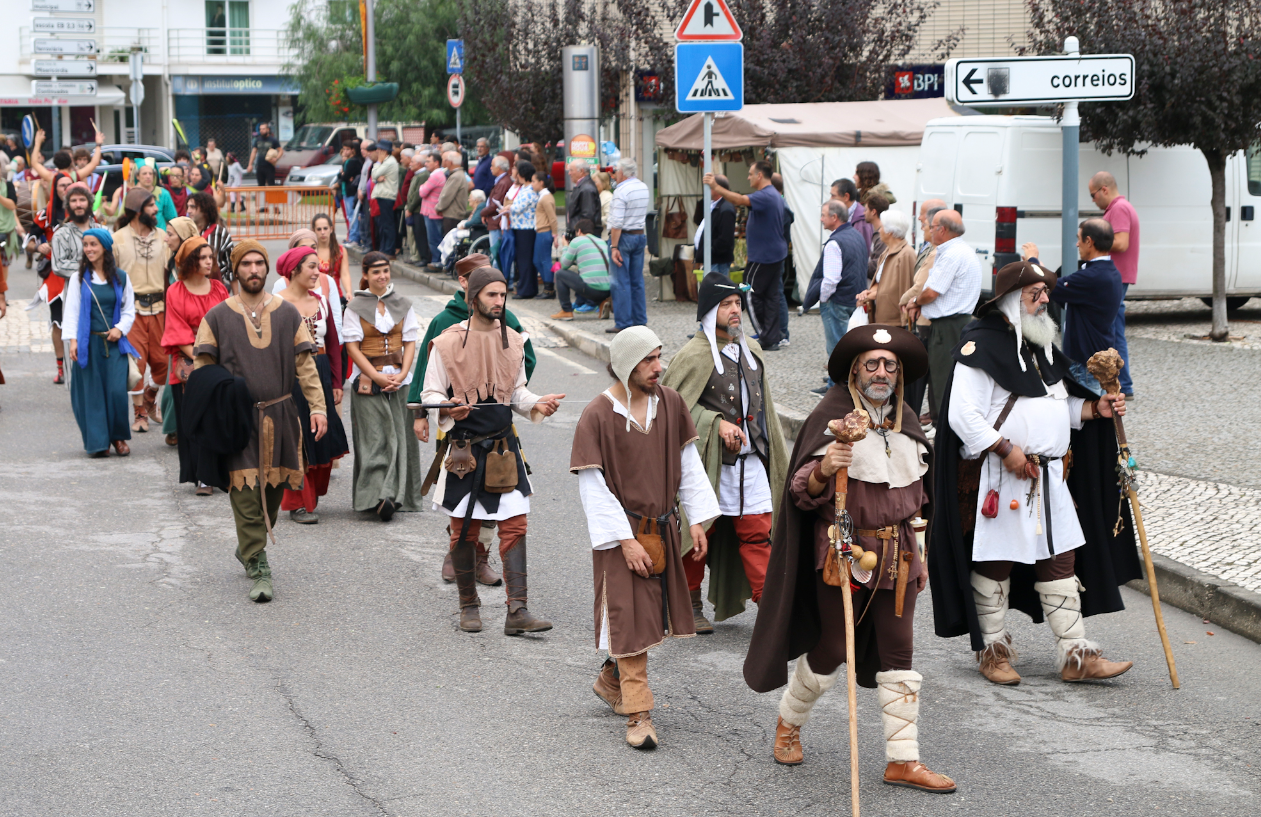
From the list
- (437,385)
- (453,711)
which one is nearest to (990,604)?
(453,711)

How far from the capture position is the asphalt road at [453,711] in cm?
500

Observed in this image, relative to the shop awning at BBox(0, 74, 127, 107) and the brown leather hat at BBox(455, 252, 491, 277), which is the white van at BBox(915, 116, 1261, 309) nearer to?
the brown leather hat at BBox(455, 252, 491, 277)

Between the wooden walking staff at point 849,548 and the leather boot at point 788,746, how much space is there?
0.38m

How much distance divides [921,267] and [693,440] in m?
5.16

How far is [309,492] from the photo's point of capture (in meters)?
9.11

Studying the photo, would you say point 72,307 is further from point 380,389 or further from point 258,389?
point 258,389

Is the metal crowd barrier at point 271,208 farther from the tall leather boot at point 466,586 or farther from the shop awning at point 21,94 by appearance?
the shop awning at point 21,94

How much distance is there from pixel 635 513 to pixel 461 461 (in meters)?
1.52

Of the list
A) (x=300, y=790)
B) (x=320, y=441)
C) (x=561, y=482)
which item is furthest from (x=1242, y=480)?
(x=300, y=790)

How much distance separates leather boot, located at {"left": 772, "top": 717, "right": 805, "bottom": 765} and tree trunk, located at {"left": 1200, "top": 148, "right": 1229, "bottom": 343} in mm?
10894

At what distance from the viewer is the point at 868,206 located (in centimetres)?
1201

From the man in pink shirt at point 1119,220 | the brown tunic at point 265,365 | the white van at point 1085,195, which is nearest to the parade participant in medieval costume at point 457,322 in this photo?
the brown tunic at point 265,365

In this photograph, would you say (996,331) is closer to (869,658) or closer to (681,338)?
(869,658)

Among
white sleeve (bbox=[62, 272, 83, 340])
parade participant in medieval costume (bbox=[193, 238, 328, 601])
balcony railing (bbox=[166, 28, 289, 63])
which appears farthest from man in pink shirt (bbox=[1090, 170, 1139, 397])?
balcony railing (bbox=[166, 28, 289, 63])
